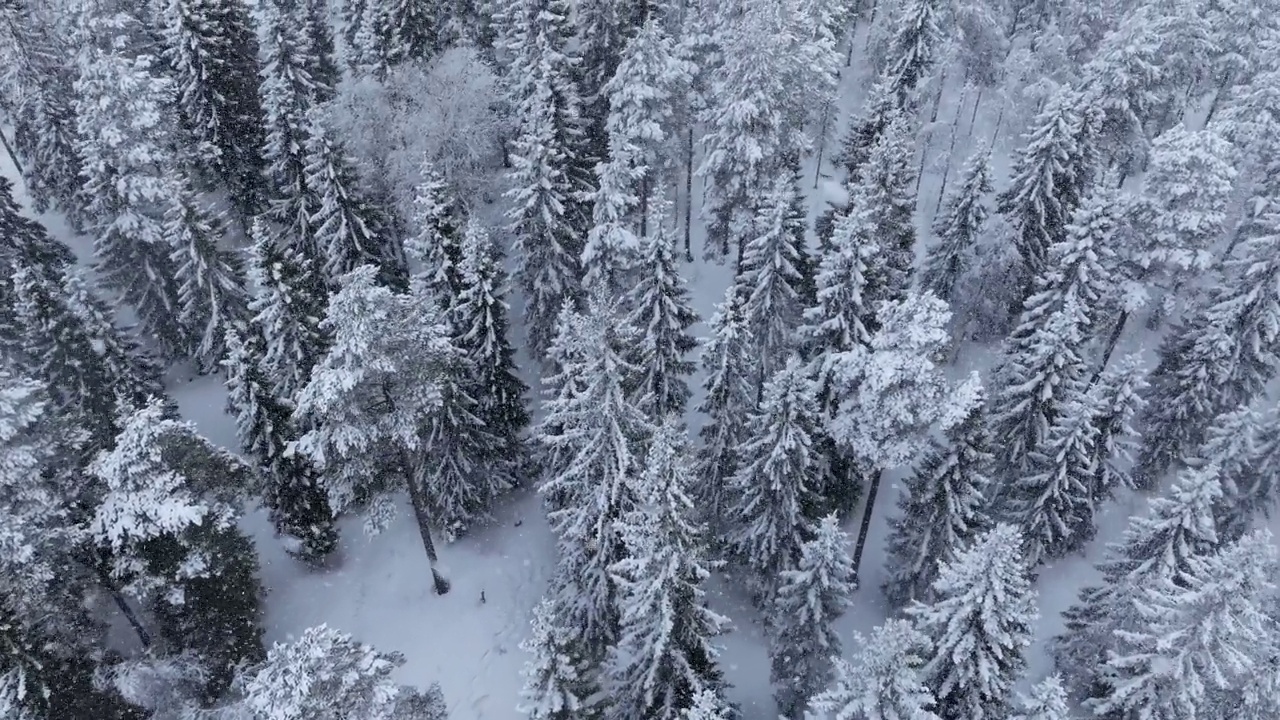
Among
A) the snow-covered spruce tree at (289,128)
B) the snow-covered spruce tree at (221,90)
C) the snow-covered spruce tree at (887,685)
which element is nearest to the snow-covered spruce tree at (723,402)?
the snow-covered spruce tree at (887,685)

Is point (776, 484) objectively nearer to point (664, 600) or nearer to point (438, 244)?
point (664, 600)

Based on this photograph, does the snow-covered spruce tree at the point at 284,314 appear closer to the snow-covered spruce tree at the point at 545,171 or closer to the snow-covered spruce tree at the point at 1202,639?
the snow-covered spruce tree at the point at 545,171

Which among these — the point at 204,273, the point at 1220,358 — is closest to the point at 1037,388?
the point at 1220,358

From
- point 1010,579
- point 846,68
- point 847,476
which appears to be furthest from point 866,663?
point 846,68

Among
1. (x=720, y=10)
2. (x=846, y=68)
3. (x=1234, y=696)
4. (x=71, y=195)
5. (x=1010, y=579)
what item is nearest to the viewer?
(x=1010, y=579)

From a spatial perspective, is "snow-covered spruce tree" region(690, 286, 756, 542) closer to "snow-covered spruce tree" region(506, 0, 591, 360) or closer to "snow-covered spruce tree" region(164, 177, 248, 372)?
"snow-covered spruce tree" region(506, 0, 591, 360)

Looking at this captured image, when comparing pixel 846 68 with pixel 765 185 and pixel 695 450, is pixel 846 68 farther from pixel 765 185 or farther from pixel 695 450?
pixel 695 450

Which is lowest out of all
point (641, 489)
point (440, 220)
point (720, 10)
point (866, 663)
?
point (866, 663)
